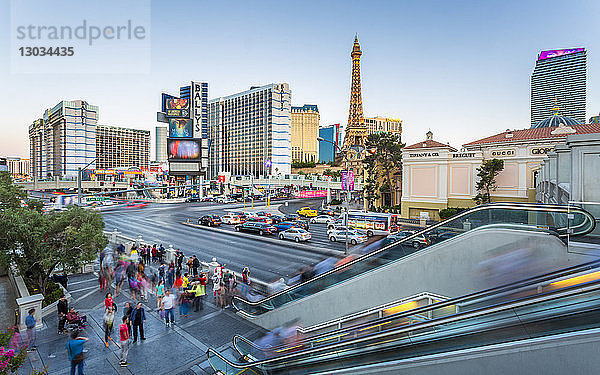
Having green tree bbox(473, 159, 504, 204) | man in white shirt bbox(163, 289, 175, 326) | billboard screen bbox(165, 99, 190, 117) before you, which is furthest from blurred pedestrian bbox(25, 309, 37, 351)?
billboard screen bbox(165, 99, 190, 117)

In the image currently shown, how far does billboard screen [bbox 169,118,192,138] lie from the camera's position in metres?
76.0

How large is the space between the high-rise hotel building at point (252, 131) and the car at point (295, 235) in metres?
77.0

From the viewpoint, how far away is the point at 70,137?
115 m

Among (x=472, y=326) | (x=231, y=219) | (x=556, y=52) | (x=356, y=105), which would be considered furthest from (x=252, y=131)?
(x=556, y=52)

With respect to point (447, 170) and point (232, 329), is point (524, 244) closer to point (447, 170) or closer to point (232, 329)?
point (232, 329)

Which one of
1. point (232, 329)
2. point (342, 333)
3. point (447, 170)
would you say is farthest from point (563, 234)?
point (447, 170)

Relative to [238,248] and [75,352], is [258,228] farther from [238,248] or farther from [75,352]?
[75,352]

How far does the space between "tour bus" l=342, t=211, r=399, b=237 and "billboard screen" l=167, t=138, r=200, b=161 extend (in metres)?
54.9

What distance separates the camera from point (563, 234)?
6035mm

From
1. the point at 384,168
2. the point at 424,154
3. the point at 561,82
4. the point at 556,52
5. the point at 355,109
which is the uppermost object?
the point at 556,52

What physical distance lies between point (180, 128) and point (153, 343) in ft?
→ 246

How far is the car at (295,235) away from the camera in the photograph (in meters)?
25.3

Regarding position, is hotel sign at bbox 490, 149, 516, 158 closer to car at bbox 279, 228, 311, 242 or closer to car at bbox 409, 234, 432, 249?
car at bbox 279, 228, 311, 242

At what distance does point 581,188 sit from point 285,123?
366ft
